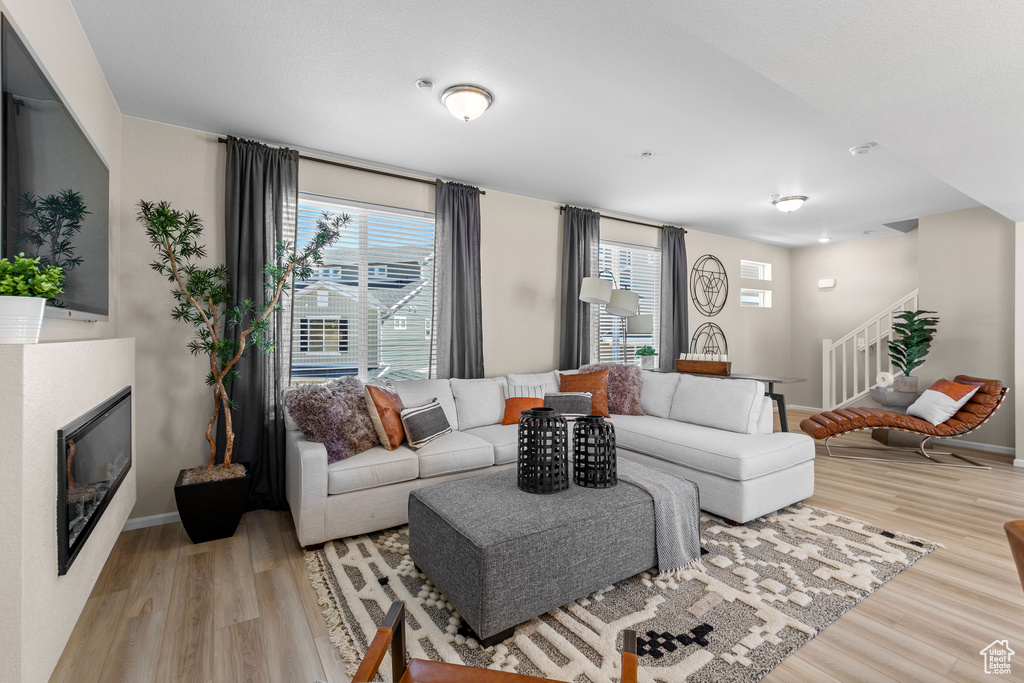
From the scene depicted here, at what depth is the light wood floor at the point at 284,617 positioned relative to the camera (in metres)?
1.66

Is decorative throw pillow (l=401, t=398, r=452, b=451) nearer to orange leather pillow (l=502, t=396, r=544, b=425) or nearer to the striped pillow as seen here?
orange leather pillow (l=502, t=396, r=544, b=425)

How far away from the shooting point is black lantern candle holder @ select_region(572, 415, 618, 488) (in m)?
2.30

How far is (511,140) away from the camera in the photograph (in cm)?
331

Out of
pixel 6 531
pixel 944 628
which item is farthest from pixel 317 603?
pixel 944 628

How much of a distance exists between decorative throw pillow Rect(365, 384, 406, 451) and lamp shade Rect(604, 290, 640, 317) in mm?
2489

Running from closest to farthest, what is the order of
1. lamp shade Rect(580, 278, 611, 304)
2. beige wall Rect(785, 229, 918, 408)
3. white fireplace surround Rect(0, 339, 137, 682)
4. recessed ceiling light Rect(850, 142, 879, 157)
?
white fireplace surround Rect(0, 339, 137, 682) → recessed ceiling light Rect(850, 142, 879, 157) → lamp shade Rect(580, 278, 611, 304) → beige wall Rect(785, 229, 918, 408)

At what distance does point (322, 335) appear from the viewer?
3.62 metres

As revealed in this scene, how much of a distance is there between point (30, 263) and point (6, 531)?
688 mm

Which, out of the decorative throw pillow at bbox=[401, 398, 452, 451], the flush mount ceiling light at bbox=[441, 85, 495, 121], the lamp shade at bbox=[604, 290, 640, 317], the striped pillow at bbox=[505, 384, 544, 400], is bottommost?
the decorative throw pillow at bbox=[401, 398, 452, 451]

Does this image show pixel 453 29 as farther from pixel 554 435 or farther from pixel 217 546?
pixel 217 546

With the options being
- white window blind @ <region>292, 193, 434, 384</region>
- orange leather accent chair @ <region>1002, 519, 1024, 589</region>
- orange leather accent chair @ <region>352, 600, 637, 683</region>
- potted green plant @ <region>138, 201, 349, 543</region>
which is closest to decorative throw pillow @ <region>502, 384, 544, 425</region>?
white window blind @ <region>292, 193, 434, 384</region>

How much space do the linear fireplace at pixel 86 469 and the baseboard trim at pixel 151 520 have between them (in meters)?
0.76

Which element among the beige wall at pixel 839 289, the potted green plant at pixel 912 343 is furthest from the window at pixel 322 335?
the beige wall at pixel 839 289

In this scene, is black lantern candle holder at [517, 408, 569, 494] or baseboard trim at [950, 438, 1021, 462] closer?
black lantern candle holder at [517, 408, 569, 494]
